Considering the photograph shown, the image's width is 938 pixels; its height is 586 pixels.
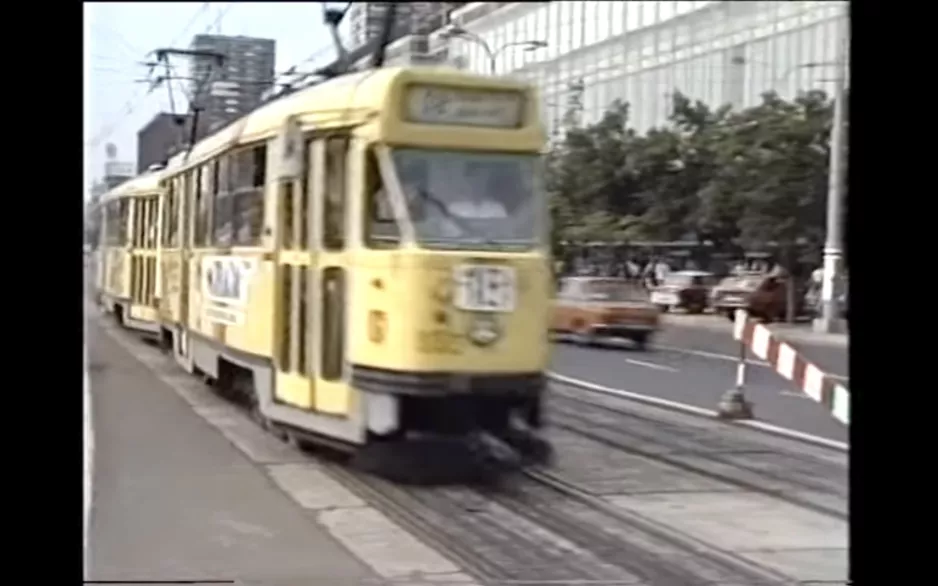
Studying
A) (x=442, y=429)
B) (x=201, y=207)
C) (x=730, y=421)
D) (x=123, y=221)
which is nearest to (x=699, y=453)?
(x=730, y=421)

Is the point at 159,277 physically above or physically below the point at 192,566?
above

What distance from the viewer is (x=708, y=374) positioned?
306 centimetres

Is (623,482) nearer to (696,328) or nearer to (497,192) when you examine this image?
(696,328)

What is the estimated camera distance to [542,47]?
2961 millimetres

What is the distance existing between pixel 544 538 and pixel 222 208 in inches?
41.1

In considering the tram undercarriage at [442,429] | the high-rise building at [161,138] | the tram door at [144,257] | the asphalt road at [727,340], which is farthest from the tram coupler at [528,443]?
the high-rise building at [161,138]

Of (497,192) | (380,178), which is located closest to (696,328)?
(497,192)

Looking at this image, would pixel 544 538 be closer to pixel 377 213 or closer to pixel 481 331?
pixel 481 331

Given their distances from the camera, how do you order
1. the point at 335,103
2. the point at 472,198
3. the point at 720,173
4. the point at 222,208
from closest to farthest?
the point at 472,198, the point at 335,103, the point at 720,173, the point at 222,208

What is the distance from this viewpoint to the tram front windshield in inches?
112

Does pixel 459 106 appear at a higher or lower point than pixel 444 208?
higher

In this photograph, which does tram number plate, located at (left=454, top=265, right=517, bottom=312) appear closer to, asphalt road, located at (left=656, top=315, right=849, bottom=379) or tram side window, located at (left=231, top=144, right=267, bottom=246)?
asphalt road, located at (left=656, top=315, right=849, bottom=379)

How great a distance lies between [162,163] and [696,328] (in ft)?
4.08

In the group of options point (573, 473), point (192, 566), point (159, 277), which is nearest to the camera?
point (192, 566)
